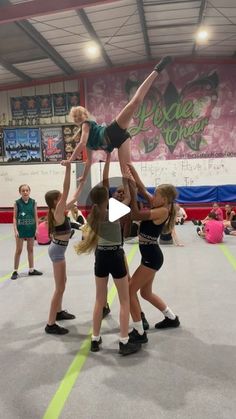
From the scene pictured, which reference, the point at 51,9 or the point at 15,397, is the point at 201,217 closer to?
the point at 51,9

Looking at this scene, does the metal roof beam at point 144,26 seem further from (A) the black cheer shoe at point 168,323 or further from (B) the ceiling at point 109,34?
(A) the black cheer shoe at point 168,323

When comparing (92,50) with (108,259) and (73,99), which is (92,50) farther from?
(108,259)

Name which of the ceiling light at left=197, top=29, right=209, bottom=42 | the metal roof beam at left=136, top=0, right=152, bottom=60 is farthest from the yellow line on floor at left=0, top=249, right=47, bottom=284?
the ceiling light at left=197, top=29, right=209, bottom=42

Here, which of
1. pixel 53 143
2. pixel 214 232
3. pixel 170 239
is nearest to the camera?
pixel 214 232

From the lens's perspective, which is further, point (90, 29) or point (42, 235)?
point (90, 29)

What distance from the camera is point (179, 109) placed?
12211mm

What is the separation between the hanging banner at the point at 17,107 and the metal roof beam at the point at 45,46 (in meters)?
2.23

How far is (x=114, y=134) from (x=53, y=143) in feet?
35.8

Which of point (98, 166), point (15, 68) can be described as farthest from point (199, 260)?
point (15, 68)

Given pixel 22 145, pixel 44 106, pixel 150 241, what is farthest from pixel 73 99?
pixel 150 241

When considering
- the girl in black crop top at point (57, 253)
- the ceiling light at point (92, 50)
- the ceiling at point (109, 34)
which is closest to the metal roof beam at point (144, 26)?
the ceiling at point (109, 34)

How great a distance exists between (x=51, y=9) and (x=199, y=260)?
16.1 ft

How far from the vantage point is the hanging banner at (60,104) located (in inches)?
505

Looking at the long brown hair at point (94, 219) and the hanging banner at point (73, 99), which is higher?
the hanging banner at point (73, 99)
